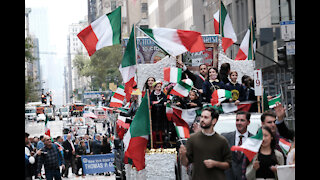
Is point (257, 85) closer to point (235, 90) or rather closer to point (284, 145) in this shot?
point (235, 90)

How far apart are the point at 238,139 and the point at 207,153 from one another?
1093 mm

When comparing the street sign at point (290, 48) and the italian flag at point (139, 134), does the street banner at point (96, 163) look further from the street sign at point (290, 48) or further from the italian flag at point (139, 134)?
the italian flag at point (139, 134)

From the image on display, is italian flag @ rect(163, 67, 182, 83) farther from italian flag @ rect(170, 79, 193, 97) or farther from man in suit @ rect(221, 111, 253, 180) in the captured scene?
man in suit @ rect(221, 111, 253, 180)

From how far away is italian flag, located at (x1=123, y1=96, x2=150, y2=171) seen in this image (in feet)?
31.1

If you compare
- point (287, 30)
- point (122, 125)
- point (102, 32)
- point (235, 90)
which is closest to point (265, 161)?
point (235, 90)

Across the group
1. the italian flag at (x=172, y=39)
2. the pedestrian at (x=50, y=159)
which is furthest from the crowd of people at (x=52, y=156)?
the italian flag at (x=172, y=39)

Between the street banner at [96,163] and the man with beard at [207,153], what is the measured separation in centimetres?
1419

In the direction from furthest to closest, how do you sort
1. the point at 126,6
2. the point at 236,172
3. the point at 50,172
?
the point at 126,6, the point at 50,172, the point at 236,172

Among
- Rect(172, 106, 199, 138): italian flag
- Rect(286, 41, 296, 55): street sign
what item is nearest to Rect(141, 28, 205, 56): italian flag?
Rect(172, 106, 199, 138): italian flag

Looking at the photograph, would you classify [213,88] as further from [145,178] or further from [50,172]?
[50,172]
